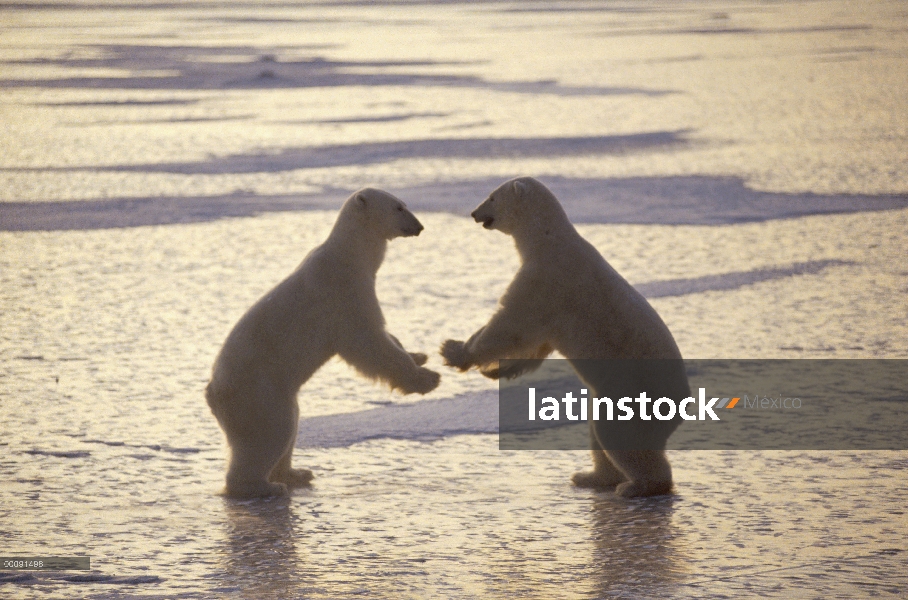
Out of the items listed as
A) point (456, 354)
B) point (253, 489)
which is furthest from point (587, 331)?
point (253, 489)

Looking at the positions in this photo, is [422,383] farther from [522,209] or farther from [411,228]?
[522,209]

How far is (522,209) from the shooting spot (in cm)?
527

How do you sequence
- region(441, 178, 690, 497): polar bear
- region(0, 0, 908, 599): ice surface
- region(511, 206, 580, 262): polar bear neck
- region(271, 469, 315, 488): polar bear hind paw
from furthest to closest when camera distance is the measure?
region(271, 469, 315, 488): polar bear hind paw < region(511, 206, 580, 262): polar bear neck < region(441, 178, 690, 497): polar bear < region(0, 0, 908, 599): ice surface

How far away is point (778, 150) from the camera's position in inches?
575

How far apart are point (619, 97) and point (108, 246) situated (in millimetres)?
12203

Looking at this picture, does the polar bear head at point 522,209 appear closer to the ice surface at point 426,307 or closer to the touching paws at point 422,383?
the touching paws at point 422,383

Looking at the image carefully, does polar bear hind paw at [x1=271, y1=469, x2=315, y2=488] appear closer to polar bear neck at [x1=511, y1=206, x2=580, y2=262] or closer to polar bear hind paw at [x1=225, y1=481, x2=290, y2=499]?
polar bear hind paw at [x1=225, y1=481, x2=290, y2=499]

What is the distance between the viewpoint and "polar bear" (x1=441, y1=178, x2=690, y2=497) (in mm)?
5027

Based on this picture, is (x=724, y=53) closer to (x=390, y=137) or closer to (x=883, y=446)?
(x=390, y=137)

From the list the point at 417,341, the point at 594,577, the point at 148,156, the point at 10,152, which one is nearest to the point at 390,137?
the point at 148,156

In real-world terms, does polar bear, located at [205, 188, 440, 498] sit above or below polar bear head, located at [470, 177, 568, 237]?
below

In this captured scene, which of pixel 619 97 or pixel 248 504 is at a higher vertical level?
pixel 619 97

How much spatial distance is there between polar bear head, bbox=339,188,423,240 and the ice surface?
104cm

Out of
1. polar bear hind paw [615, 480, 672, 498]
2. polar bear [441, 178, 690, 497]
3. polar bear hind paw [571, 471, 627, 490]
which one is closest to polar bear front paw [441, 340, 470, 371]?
polar bear [441, 178, 690, 497]
